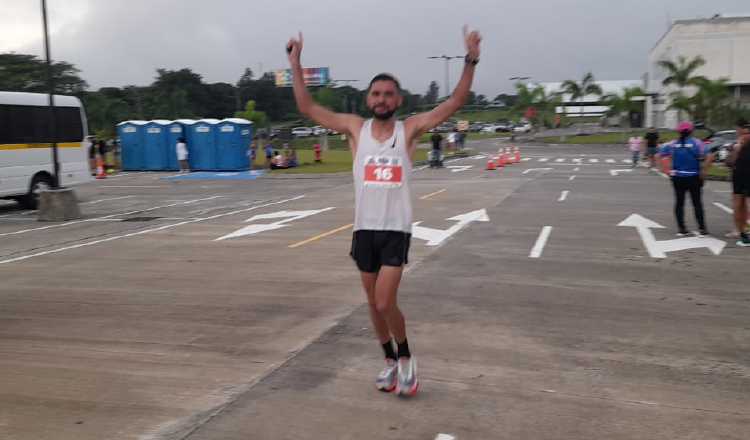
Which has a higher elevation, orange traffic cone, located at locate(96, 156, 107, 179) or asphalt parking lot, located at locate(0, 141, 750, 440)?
orange traffic cone, located at locate(96, 156, 107, 179)

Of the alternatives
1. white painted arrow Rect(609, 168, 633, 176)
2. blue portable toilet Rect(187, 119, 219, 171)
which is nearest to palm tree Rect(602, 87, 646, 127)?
white painted arrow Rect(609, 168, 633, 176)

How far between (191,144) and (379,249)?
2941 cm

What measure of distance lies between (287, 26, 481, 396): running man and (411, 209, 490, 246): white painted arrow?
19.2 ft

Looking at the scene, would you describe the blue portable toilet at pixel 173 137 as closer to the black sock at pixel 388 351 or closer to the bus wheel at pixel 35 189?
the bus wheel at pixel 35 189

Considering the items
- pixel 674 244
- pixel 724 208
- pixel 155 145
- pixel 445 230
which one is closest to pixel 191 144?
pixel 155 145

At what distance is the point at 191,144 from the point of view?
106 ft

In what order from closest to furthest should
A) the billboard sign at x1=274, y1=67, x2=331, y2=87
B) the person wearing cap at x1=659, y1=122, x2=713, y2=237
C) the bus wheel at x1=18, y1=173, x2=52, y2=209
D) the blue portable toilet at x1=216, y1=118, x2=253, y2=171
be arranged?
the person wearing cap at x1=659, y1=122, x2=713, y2=237, the bus wheel at x1=18, y1=173, x2=52, y2=209, the blue portable toilet at x1=216, y1=118, x2=253, y2=171, the billboard sign at x1=274, y1=67, x2=331, y2=87

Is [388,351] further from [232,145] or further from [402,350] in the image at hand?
[232,145]

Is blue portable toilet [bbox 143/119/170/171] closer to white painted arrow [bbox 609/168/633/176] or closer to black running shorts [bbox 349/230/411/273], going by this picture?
white painted arrow [bbox 609/168/633/176]

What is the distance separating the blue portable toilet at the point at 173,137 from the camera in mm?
32656

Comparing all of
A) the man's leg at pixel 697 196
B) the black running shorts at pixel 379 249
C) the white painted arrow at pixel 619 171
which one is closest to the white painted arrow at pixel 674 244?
the man's leg at pixel 697 196

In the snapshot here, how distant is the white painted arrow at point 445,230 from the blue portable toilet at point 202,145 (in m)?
19.6

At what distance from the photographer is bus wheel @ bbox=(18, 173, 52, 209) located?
1789cm

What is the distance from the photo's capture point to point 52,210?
15.2 metres
